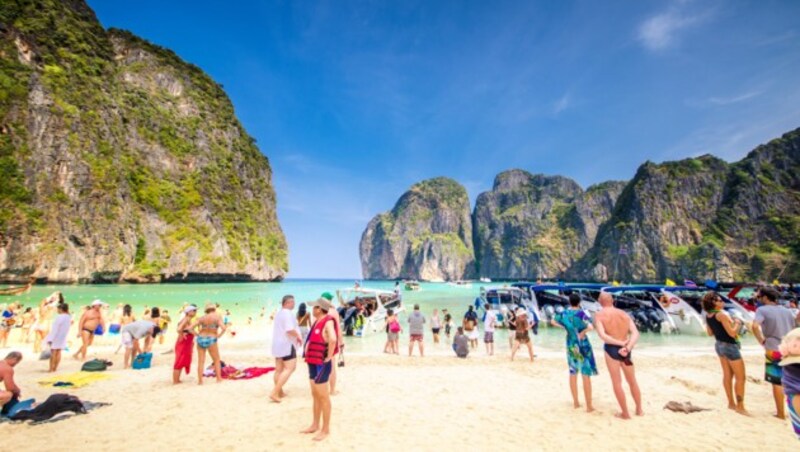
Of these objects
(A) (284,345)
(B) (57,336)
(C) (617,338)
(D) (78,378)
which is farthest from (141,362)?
(C) (617,338)

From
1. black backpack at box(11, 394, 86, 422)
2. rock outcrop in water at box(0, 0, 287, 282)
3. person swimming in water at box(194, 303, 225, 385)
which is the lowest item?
black backpack at box(11, 394, 86, 422)

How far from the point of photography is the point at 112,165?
56094 millimetres

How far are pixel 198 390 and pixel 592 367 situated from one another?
814 cm

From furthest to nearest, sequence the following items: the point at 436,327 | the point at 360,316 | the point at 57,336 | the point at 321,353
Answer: the point at 360,316
the point at 436,327
the point at 57,336
the point at 321,353

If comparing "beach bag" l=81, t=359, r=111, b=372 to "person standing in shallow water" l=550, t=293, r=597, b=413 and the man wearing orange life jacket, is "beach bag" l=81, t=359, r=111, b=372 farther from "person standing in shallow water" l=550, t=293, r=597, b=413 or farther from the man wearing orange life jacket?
"person standing in shallow water" l=550, t=293, r=597, b=413

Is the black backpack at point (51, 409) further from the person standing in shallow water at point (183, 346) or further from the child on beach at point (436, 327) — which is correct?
the child on beach at point (436, 327)

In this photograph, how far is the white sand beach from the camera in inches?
201

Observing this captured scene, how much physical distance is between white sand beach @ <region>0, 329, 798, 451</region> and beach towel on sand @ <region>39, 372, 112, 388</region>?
0.68 feet

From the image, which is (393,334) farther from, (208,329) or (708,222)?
(708,222)

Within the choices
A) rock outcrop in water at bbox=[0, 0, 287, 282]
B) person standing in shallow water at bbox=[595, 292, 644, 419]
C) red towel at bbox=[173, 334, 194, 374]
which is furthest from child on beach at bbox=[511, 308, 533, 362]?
rock outcrop in water at bbox=[0, 0, 287, 282]

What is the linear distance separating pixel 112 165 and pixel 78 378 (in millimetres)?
61908

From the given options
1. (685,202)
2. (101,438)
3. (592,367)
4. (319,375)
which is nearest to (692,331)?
(592,367)

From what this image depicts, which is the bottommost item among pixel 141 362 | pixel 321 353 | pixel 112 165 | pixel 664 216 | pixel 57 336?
pixel 141 362

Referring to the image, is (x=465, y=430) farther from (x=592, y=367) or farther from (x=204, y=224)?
(x=204, y=224)
